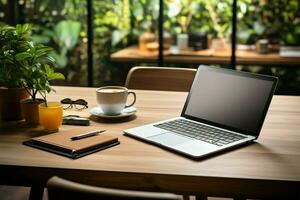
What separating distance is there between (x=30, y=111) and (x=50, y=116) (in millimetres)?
117

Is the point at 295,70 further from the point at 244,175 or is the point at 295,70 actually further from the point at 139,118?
the point at 244,175

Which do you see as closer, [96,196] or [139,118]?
→ [96,196]

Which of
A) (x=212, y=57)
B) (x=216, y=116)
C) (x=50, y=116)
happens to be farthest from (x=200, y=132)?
(x=212, y=57)

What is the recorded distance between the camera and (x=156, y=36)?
12.8 ft

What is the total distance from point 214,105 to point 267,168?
1.37 ft

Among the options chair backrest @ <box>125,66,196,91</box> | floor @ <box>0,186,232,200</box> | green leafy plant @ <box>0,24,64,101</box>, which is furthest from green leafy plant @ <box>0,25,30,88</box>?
floor @ <box>0,186,232,200</box>

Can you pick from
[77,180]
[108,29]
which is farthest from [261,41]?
[77,180]

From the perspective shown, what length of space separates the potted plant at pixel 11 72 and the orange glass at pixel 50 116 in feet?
0.50

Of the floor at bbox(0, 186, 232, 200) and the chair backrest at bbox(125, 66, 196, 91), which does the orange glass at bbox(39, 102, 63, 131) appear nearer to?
the chair backrest at bbox(125, 66, 196, 91)

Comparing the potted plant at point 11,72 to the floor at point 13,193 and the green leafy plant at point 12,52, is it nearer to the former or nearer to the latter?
the green leafy plant at point 12,52

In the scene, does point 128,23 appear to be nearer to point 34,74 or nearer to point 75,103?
point 75,103

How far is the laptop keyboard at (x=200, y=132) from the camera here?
1.39 metres

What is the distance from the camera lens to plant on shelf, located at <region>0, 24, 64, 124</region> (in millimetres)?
1550

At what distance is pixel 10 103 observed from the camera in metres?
1.62
